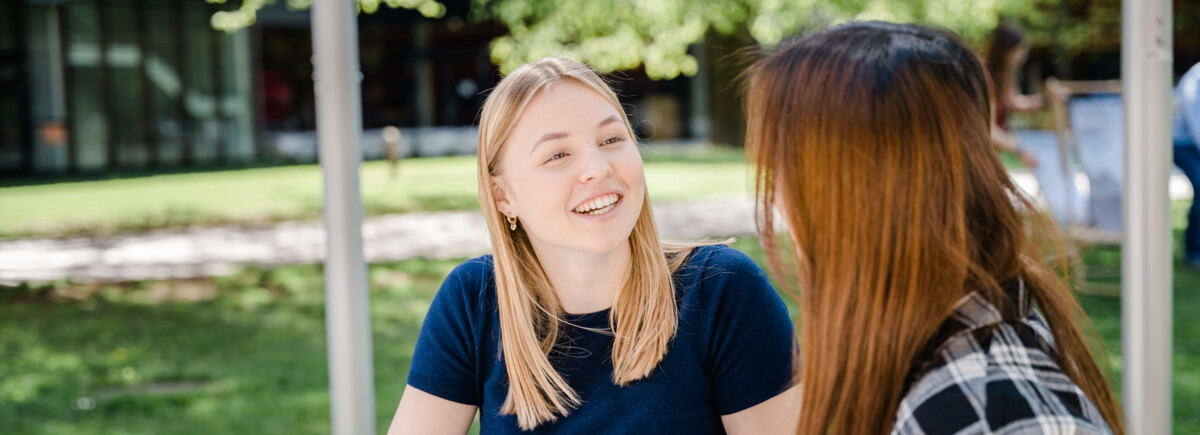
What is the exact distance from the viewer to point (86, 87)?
22547 mm

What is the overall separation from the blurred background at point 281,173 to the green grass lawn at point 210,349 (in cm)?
2

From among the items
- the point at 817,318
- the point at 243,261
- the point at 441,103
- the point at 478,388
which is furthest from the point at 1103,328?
the point at 441,103

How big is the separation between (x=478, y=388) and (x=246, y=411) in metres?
3.36

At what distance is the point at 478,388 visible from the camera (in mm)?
1999

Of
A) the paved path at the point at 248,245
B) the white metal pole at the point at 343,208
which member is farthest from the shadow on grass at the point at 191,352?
the white metal pole at the point at 343,208

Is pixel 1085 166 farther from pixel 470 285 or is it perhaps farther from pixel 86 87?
pixel 86 87

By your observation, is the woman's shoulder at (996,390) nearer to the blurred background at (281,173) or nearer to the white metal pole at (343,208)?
the blurred background at (281,173)

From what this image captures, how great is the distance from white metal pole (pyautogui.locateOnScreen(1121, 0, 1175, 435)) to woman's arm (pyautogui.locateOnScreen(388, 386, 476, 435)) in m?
1.41

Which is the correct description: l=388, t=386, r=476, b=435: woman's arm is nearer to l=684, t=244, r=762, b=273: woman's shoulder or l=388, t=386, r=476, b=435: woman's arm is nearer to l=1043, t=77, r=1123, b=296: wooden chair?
l=684, t=244, r=762, b=273: woman's shoulder

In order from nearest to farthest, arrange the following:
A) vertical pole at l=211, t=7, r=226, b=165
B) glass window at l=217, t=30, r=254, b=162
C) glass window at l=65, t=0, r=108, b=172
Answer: glass window at l=65, t=0, r=108, b=172 → vertical pole at l=211, t=7, r=226, b=165 → glass window at l=217, t=30, r=254, b=162

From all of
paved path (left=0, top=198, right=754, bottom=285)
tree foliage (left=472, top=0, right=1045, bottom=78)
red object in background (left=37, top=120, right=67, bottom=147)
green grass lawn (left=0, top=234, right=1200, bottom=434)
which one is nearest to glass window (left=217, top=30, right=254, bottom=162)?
red object in background (left=37, top=120, right=67, bottom=147)

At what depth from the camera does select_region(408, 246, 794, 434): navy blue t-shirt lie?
6.24 ft

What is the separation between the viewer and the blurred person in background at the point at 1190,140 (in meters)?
6.06

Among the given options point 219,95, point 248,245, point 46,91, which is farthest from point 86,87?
point 248,245
